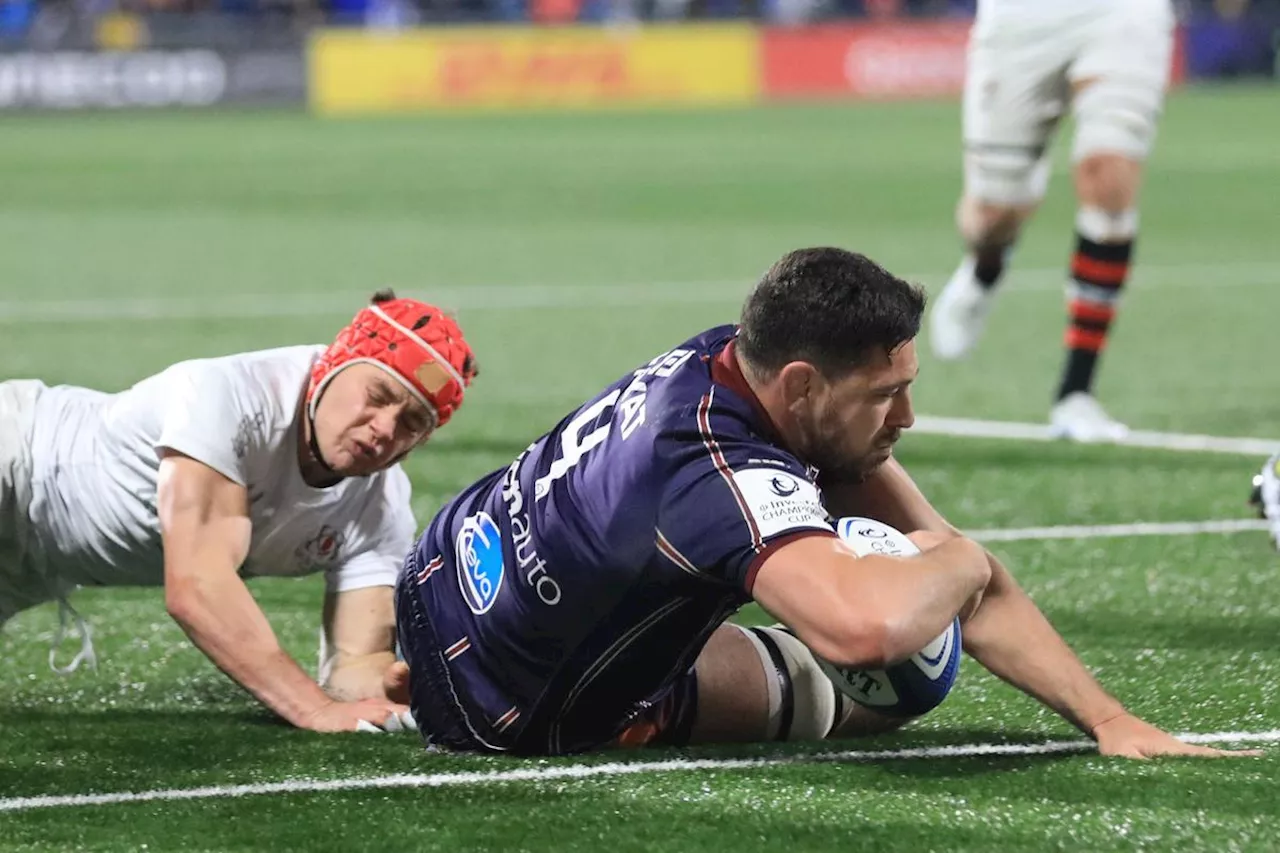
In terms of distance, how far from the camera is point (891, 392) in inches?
151

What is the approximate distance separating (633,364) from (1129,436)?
8.40ft

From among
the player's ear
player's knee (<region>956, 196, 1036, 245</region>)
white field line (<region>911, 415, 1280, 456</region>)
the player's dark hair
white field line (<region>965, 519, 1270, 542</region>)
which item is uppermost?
the player's dark hair

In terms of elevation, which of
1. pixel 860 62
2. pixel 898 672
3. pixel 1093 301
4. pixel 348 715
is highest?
pixel 898 672

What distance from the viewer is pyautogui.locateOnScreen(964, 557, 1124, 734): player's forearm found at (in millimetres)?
4160

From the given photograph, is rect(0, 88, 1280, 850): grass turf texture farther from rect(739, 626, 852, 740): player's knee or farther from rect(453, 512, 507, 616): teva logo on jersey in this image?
rect(453, 512, 507, 616): teva logo on jersey

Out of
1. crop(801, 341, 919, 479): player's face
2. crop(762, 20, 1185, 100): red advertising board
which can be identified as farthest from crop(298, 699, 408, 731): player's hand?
crop(762, 20, 1185, 100): red advertising board

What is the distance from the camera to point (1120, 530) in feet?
22.1

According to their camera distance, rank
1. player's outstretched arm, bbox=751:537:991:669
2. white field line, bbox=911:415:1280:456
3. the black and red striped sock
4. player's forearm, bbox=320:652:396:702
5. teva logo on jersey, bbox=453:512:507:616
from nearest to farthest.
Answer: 1. player's outstretched arm, bbox=751:537:991:669
2. teva logo on jersey, bbox=453:512:507:616
3. player's forearm, bbox=320:652:396:702
4. white field line, bbox=911:415:1280:456
5. the black and red striped sock

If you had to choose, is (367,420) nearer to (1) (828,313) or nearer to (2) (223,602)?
(2) (223,602)

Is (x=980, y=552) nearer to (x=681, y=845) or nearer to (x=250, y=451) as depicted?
(x=681, y=845)

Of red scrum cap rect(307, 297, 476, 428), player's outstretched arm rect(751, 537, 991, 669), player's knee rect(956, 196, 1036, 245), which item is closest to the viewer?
player's outstretched arm rect(751, 537, 991, 669)

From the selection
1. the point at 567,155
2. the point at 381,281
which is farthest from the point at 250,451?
the point at 567,155

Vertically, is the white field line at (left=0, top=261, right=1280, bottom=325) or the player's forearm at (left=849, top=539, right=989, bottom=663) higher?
the player's forearm at (left=849, top=539, right=989, bottom=663)

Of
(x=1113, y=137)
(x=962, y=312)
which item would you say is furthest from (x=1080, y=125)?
(x=962, y=312)
